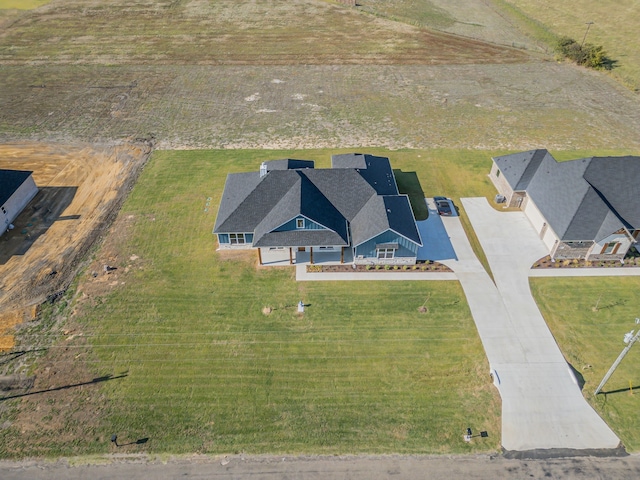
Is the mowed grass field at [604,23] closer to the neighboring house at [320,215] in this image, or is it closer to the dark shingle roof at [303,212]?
the neighboring house at [320,215]

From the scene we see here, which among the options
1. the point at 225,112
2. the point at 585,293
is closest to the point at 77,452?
the point at 585,293

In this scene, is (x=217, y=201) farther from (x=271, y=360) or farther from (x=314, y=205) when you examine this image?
(x=271, y=360)

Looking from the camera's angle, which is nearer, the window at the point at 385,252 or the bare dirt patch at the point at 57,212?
the bare dirt patch at the point at 57,212

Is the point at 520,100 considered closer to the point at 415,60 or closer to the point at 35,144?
the point at 415,60

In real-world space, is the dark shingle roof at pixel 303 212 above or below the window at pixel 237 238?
above

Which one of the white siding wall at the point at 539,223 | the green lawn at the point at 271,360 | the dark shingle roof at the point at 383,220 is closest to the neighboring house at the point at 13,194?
the green lawn at the point at 271,360

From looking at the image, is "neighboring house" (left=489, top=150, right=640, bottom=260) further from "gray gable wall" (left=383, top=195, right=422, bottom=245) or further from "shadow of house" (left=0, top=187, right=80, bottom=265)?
"shadow of house" (left=0, top=187, right=80, bottom=265)
